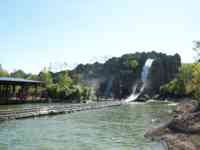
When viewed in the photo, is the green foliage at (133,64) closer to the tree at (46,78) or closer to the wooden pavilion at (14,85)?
the tree at (46,78)

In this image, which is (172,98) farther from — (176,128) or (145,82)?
(176,128)

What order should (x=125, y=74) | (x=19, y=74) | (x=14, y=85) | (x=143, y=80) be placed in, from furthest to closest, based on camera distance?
(x=19, y=74) → (x=125, y=74) → (x=143, y=80) → (x=14, y=85)

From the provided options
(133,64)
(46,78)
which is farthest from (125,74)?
(46,78)

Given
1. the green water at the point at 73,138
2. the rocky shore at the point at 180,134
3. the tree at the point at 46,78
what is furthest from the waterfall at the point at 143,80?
the rocky shore at the point at 180,134

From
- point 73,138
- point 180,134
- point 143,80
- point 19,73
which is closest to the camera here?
point 180,134

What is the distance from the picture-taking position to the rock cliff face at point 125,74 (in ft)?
356

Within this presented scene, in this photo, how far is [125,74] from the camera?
11150cm

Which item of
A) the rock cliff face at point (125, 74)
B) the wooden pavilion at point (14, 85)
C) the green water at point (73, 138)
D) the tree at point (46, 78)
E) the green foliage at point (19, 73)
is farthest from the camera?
the green foliage at point (19, 73)

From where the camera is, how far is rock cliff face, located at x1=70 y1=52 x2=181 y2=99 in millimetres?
108438

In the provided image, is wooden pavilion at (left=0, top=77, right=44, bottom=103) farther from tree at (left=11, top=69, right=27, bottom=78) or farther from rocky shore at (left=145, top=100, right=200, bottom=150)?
tree at (left=11, top=69, right=27, bottom=78)

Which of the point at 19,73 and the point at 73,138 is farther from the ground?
the point at 19,73

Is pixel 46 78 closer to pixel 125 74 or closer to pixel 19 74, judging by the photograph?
pixel 125 74

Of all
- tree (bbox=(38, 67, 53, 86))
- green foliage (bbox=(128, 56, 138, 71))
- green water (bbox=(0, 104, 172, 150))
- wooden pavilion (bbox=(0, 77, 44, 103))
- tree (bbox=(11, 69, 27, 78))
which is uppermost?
green foliage (bbox=(128, 56, 138, 71))

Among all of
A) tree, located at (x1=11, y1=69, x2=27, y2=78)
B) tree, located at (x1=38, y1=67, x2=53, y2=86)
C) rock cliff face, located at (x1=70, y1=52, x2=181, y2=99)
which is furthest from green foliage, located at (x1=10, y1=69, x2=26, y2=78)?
tree, located at (x1=38, y1=67, x2=53, y2=86)
